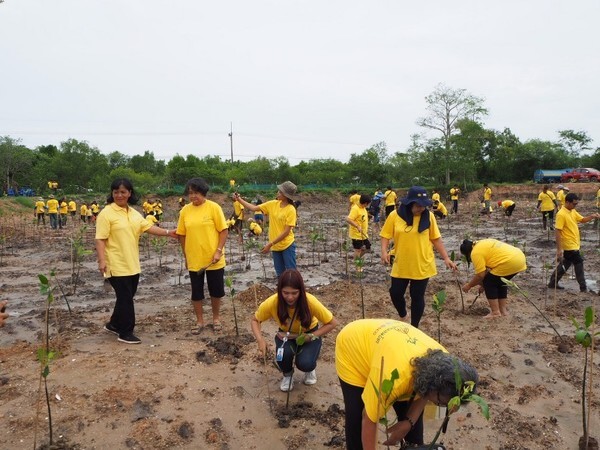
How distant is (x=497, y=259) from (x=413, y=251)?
137cm

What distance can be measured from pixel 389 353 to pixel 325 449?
1192 millimetres

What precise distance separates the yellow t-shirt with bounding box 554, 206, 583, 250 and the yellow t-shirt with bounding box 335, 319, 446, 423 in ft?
15.7

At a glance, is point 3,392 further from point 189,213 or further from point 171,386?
point 189,213

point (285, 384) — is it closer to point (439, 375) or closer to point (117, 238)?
point (439, 375)

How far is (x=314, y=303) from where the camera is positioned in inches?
121

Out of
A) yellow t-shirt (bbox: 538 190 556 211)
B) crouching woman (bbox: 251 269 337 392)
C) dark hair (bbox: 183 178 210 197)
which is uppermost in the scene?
dark hair (bbox: 183 178 210 197)

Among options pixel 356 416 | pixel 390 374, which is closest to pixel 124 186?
pixel 356 416

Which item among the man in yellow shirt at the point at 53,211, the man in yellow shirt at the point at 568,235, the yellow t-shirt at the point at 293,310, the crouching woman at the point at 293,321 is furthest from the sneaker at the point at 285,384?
the man in yellow shirt at the point at 53,211

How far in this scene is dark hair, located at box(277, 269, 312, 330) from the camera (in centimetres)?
285

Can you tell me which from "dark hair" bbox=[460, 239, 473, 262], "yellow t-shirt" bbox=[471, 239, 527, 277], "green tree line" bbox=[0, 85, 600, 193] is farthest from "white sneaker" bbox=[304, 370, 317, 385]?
"green tree line" bbox=[0, 85, 600, 193]

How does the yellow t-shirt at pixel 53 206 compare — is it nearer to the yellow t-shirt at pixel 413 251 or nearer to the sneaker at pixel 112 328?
the sneaker at pixel 112 328

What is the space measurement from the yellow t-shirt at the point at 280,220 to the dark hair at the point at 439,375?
10.6 feet

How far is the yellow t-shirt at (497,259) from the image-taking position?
4.85m

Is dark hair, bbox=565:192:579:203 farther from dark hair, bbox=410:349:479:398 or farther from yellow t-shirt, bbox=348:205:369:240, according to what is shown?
dark hair, bbox=410:349:479:398
